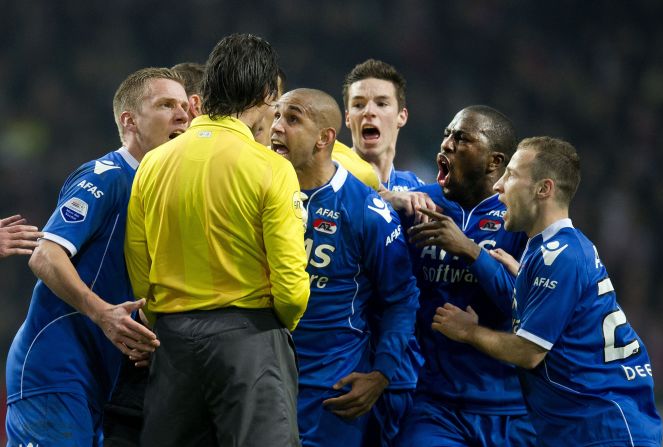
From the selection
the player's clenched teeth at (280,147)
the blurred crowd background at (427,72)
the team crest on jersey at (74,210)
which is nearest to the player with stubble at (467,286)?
the player's clenched teeth at (280,147)

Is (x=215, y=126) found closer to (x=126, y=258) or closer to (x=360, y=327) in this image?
(x=126, y=258)

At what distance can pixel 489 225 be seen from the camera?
4973 mm

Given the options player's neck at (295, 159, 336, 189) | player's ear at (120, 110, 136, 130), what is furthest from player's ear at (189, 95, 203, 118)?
player's neck at (295, 159, 336, 189)

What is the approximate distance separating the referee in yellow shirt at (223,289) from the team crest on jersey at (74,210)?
1.46 feet

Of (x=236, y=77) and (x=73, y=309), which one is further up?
(x=236, y=77)

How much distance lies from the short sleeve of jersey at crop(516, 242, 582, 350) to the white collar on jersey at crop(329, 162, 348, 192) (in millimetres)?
1136

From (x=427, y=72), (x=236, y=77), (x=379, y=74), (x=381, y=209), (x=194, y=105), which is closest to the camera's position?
(x=236, y=77)

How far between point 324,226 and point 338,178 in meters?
0.28

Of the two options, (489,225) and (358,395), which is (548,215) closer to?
(489,225)

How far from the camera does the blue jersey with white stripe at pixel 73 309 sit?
4105mm

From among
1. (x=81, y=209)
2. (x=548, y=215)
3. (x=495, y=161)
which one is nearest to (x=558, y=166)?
(x=548, y=215)

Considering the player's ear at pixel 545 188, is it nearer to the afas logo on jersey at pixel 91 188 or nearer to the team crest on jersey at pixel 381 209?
the team crest on jersey at pixel 381 209

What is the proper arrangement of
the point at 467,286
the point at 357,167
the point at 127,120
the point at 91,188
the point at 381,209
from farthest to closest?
the point at 357,167 → the point at 467,286 → the point at 381,209 → the point at 127,120 → the point at 91,188

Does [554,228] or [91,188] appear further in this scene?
[554,228]
